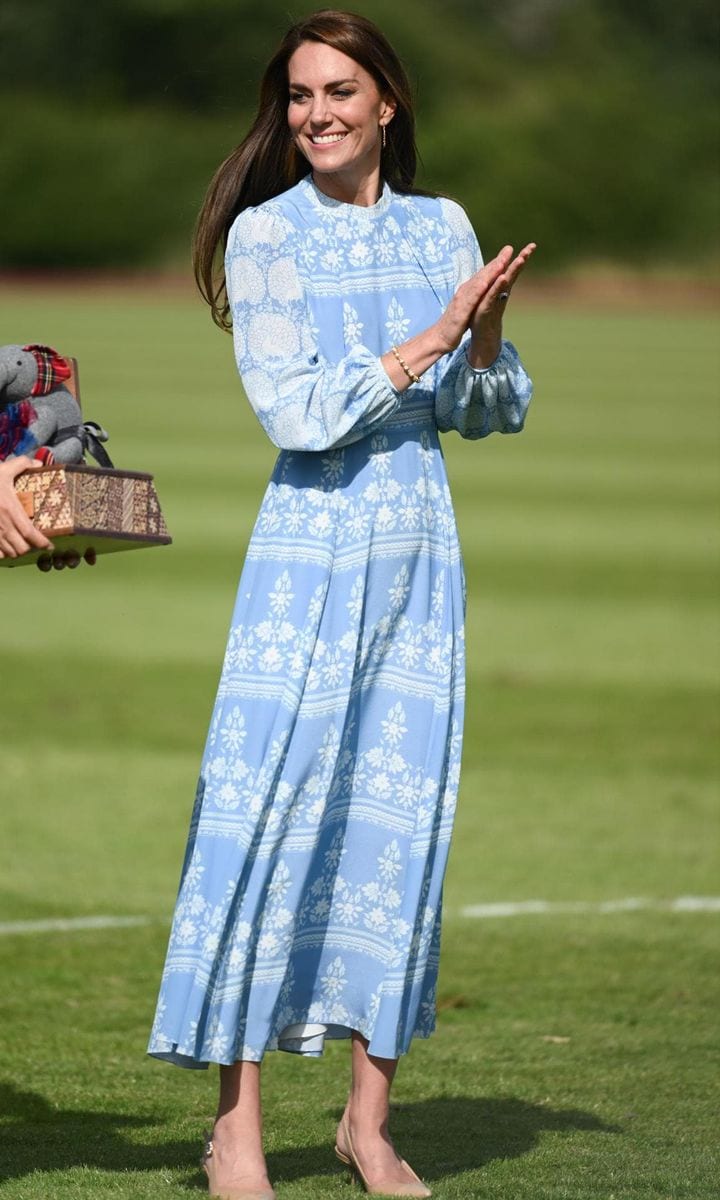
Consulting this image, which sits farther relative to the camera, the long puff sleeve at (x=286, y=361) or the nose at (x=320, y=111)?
the nose at (x=320, y=111)

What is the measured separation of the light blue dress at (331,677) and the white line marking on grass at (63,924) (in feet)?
9.50

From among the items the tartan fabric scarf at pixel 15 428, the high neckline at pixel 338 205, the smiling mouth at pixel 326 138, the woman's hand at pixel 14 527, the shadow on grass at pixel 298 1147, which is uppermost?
the smiling mouth at pixel 326 138

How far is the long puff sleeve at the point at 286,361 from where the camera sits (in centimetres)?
386

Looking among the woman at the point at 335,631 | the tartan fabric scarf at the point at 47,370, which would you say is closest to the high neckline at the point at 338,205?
the woman at the point at 335,631

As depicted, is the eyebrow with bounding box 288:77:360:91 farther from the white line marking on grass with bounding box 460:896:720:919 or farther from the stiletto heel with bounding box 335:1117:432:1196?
A: the white line marking on grass with bounding box 460:896:720:919

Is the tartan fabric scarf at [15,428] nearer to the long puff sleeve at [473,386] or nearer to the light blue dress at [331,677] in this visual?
the light blue dress at [331,677]

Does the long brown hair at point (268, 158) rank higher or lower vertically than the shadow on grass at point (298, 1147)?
higher

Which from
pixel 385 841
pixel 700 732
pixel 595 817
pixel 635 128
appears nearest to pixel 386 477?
pixel 385 841

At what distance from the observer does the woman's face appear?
3.99 meters

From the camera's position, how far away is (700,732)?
1079 cm

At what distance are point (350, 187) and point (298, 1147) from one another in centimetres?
196

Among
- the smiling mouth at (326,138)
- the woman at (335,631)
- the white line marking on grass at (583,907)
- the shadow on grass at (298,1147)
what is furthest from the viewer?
the white line marking on grass at (583,907)

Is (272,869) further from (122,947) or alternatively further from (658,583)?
(658,583)

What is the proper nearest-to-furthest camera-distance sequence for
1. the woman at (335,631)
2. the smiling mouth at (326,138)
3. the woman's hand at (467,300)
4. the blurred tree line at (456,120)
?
the woman's hand at (467,300) → the woman at (335,631) → the smiling mouth at (326,138) → the blurred tree line at (456,120)
